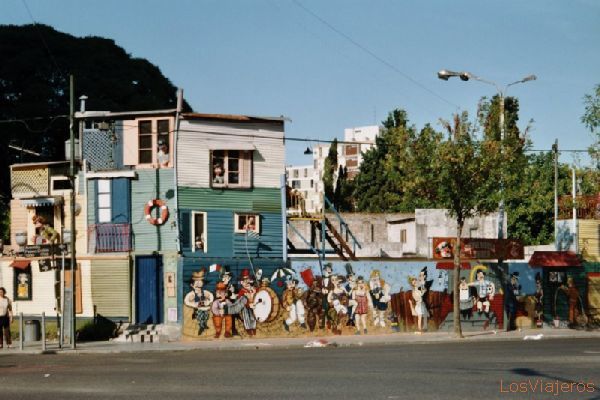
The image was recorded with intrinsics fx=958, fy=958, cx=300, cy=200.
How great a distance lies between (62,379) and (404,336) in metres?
18.2

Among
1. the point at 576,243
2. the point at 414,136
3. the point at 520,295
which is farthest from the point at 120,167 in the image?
the point at 576,243

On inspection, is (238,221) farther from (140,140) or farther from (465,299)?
(465,299)

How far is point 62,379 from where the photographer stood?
1995 cm

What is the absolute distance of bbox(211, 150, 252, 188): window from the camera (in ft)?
123

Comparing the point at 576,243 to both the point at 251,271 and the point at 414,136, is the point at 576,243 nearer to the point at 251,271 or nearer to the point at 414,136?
the point at 414,136

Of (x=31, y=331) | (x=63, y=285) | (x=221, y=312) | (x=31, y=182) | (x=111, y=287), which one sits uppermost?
(x=31, y=182)

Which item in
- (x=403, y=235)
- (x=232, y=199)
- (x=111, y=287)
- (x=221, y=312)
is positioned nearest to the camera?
(x=221, y=312)

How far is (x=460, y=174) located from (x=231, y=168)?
29.8 ft

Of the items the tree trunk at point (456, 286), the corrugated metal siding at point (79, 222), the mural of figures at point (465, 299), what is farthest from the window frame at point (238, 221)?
the mural of figures at point (465, 299)

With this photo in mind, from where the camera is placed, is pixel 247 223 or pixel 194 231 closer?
pixel 194 231

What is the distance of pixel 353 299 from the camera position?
37344 mm

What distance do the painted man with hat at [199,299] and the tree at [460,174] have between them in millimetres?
8567

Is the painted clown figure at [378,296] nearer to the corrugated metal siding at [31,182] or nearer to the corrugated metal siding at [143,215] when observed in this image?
the corrugated metal siding at [143,215]

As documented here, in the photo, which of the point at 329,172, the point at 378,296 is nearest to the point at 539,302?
the point at 378,296
